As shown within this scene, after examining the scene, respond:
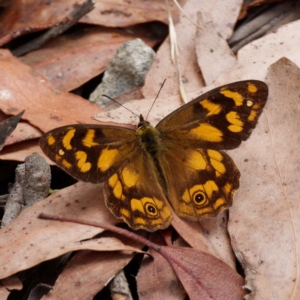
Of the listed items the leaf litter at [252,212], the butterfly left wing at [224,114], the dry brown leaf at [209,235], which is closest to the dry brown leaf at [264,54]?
the leaf litter at [252,212]

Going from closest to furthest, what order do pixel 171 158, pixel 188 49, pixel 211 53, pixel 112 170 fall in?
pixel 112 170, pixel 171 158, pixel 211 53, pixel 188 49

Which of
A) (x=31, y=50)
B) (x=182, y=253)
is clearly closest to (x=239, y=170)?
(x=182, y=253)

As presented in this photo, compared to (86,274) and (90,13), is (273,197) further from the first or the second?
(90,13)

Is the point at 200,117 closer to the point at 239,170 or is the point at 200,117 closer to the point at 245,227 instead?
the point at 239,170

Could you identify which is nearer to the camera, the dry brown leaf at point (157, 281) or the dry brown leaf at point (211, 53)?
the dry brown leaf at point (157, 281)

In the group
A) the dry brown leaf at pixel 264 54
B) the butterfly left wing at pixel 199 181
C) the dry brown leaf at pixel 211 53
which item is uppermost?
the dry brown leaf at pixel 264 54

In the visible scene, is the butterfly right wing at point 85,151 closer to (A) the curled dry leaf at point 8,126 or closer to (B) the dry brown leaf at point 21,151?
(B) the dry brown leaf at point 21,151

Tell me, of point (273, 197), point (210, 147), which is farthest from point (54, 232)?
point (273, 197)
